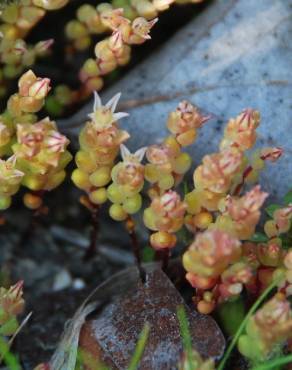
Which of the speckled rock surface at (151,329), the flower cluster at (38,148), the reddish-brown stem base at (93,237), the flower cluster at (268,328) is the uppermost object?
the flower cluster at (38,148)

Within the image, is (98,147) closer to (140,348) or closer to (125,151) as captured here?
(125,151)

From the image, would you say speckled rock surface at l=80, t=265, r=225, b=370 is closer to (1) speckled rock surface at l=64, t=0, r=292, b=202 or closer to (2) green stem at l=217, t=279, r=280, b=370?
(2) green stem at l=217, t=279, r=280, b=370

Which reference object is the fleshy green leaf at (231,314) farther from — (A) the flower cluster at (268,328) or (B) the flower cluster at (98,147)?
(B) the flower cluster at (98,147)

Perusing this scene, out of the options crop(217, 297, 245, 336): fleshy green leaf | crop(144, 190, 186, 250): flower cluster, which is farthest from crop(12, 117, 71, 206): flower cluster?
crop(217, 297, 245, 336): fleshy green leaf

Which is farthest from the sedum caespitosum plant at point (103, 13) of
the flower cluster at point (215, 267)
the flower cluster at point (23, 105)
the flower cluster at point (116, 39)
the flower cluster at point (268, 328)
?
the flower cluster at point (268, 328)

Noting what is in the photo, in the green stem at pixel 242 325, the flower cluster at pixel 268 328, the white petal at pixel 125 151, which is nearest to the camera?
the flower cluster at pixel 268 328

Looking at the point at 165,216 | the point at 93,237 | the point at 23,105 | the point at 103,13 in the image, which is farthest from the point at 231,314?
the point at 103,13

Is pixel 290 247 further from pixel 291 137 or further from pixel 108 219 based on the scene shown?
pixel 108 219
